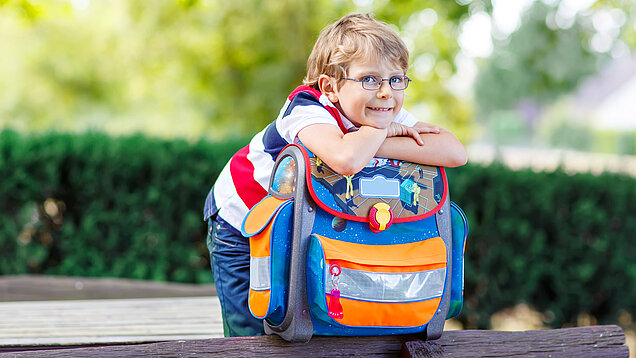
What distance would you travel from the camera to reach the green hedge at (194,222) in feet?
13.8

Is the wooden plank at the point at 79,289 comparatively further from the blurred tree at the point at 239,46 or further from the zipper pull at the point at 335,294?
the blurred tree at the point at 239,46

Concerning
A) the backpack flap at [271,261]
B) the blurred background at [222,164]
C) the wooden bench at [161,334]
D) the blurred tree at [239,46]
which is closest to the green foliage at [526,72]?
the blurred tree at [239,46]

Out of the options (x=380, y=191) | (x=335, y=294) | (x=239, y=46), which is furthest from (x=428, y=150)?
(x=239, y=46)

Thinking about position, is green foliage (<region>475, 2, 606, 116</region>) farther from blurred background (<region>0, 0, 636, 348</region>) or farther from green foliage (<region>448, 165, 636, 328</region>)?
green foliage (<region>448, 165, 636, 328</region>)

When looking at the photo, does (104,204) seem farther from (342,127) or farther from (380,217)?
(380,217)

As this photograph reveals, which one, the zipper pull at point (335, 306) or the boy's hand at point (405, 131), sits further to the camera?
the boy's hand at point (405, 131)

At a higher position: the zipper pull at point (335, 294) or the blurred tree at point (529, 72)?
the zipper pull at point (335, 294)

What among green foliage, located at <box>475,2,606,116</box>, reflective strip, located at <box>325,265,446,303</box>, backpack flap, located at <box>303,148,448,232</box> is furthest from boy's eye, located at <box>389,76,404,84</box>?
green foliage, located at <box>475,2,606,116</box>

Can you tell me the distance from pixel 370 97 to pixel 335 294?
0.63 metres

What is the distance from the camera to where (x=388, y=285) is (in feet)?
5.87

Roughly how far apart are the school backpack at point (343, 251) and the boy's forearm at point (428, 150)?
0.05m

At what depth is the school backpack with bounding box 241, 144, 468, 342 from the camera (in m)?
1.76

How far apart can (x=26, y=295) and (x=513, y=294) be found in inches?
143

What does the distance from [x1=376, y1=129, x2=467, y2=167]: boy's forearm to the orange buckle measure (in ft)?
0.61
